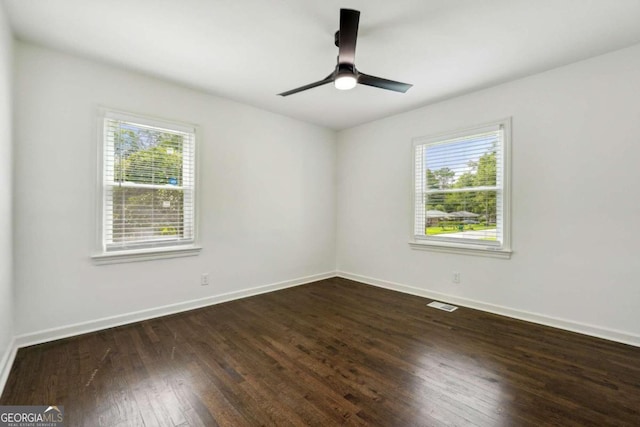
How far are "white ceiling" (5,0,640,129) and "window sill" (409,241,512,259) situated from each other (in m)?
1.91

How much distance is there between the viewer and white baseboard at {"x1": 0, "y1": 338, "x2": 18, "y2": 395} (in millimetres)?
1938

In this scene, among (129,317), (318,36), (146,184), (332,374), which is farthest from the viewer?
(146,184)

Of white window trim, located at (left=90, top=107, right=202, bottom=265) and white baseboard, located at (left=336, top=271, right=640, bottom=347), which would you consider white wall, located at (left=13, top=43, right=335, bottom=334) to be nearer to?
white window trim, located at (left=90, top=107, right=202, bottom=265)

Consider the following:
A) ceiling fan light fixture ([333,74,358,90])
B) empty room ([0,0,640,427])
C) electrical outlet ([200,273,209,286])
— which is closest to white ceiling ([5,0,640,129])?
empty room ([0,0,640,427])

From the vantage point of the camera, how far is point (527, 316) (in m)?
3.12

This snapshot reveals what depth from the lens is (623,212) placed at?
8.52 feet

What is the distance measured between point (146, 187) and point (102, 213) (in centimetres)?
47

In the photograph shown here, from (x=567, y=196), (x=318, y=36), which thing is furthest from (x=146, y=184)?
(x=567, y=196)

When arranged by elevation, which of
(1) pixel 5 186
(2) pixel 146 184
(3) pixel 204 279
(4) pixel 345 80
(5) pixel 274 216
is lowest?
(3) pixel 204 279

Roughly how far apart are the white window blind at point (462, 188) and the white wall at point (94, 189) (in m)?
1.78

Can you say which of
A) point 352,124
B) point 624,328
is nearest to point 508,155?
point 624,328

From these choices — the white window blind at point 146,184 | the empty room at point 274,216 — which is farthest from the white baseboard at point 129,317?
the white window blind at point 146,184

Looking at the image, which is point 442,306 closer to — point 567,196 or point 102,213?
point 567,196

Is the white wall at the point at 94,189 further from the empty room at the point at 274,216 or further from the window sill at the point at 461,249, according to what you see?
the window sill at the point at 461,249
